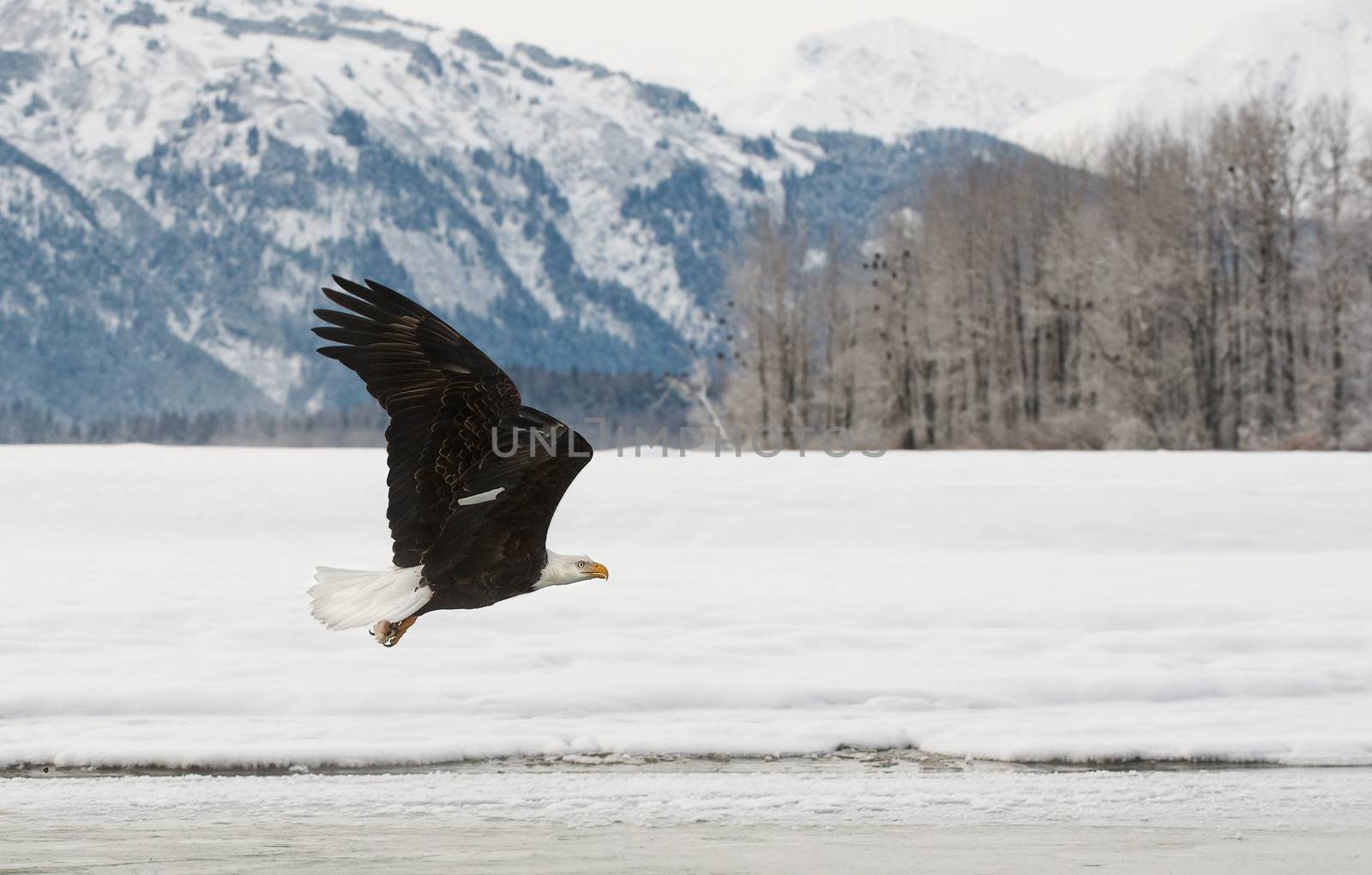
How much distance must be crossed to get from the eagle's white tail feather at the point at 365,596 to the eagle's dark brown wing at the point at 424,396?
0.39ft

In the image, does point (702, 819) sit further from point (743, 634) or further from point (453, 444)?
point (743, 634)

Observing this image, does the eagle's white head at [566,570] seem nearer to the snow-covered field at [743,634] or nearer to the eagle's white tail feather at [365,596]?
the eagle's white tail feather at [365,596]

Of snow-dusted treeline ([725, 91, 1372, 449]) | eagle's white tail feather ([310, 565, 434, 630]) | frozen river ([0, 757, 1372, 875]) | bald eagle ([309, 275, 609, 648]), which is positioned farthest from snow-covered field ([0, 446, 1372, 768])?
snow-dusted treeline ([725, 91, 1372, 449])

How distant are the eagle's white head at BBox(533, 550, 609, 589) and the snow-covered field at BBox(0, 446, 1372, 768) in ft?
7.19

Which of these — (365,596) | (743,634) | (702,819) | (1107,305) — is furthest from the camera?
(1107,305)

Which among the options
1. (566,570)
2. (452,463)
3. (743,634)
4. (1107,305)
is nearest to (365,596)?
A: (452,463)

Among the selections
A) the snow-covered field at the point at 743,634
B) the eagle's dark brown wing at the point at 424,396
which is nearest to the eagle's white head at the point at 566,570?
the eagle's dark brown wing at the point at 424,396

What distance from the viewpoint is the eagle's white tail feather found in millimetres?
4477

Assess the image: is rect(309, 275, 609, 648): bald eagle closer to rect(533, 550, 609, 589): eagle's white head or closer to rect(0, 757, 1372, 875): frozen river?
rect(533, 550, 609, 589): eagle's white head

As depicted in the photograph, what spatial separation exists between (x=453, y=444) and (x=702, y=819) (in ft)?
6.36

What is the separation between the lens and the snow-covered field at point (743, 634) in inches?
278

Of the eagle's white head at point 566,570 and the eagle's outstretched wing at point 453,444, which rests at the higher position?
the eagle's outstretched wing at point 453,444

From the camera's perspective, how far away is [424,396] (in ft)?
15.8

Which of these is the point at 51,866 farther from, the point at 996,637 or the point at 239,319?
the point at 239,319
